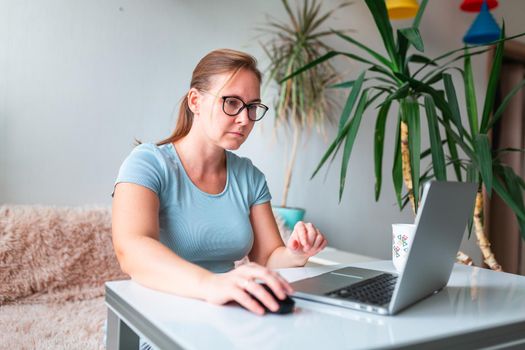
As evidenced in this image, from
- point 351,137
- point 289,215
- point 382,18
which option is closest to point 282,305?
point 351,137

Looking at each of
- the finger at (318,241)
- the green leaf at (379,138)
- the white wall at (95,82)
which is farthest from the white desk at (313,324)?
the white wall at (95,82)

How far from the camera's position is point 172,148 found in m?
1.34

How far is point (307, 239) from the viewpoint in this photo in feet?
3.64

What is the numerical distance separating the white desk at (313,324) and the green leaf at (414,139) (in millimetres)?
701

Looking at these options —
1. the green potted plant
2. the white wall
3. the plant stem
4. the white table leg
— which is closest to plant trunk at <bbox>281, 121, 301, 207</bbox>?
the green potted plant

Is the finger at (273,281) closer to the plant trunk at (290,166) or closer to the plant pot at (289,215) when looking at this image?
the plant pot at (289,215)

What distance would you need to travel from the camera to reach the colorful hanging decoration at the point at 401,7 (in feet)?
9.09

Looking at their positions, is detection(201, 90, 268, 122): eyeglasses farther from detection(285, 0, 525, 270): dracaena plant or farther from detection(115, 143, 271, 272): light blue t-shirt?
detection(285, 0, 525, 270): dracaena plant

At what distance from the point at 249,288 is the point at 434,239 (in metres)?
0.31

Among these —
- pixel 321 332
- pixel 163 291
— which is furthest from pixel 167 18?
pixel 321 332

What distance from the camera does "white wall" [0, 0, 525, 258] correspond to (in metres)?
2.12

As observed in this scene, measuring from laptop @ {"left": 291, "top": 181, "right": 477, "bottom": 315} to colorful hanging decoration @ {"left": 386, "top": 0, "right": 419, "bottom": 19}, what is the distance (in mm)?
2062

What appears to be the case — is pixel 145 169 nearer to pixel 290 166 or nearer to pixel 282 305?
pixel 282 305

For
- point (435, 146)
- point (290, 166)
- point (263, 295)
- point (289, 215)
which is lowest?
point (289, 215)
